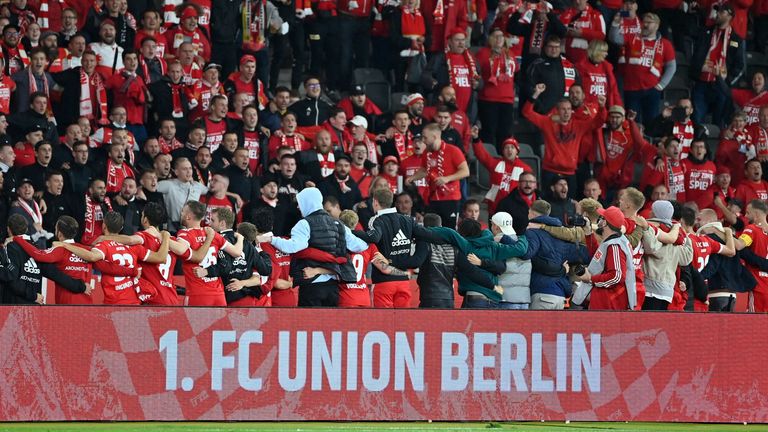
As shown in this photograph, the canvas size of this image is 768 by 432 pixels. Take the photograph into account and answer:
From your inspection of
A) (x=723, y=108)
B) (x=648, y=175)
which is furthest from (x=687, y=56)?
(x=648, y=175)

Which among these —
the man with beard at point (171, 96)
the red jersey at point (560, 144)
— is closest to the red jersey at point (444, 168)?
the red jersey at point (560, 144)

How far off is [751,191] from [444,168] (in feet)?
15.1

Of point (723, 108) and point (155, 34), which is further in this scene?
point (723, 108)

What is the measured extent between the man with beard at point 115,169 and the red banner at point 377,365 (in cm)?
584

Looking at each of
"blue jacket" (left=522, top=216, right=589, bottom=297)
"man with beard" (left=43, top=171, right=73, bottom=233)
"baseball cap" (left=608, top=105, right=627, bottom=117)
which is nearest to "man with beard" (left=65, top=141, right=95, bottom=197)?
"man with beard" (left=43, top=171, right=73, bottom=233)

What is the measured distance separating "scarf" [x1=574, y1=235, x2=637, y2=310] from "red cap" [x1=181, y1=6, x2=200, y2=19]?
8.74m

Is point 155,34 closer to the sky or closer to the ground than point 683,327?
closer to the sky

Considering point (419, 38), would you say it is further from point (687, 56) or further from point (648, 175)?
point (687, 56)

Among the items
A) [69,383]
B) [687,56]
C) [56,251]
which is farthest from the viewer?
[687,56]

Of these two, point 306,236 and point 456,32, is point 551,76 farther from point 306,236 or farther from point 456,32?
point 306,236

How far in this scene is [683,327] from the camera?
39.6 feet

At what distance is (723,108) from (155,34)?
30.0 feet

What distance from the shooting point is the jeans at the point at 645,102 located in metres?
22.0

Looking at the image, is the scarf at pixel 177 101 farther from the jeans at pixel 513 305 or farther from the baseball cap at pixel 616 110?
the jeans at pixel 513 305
